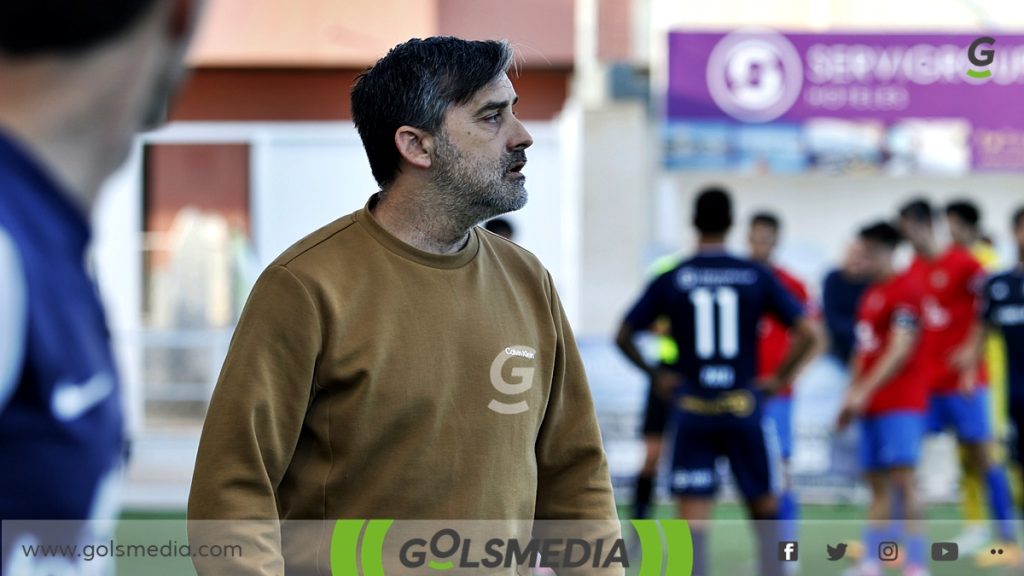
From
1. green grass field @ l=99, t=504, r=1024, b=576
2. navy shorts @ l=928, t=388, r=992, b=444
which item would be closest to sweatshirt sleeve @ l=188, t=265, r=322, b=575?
green grass field @ l=99, t=504, r=1024, b=576

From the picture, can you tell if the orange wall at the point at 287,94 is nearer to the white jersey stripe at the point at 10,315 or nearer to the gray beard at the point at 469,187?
the gray beard at the point at 469,187

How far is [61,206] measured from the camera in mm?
1177

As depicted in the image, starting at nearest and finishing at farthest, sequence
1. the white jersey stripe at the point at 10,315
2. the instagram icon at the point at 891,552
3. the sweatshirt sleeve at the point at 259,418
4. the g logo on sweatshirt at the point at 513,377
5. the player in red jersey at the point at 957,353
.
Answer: the white jersey stripe at the point at 10,315 → the sweatshirt sleeve at the point at 259,418 → the g logo on sweatshirt at the point at 513,377 → the instagram icon at the point at 891,552 → the player in red jersey at the point at 957,353

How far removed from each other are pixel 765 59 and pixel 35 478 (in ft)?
34.1

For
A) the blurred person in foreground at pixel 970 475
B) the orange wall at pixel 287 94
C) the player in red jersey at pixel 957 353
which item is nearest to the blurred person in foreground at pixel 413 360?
the player in red jersey at pixel 957 353

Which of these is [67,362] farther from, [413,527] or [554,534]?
[554,534]

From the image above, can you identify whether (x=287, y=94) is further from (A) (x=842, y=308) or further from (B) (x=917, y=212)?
(B) (x=917, y=212)

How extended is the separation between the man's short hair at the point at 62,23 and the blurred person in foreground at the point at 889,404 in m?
6.56

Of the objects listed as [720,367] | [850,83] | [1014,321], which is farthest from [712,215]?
[850,83]

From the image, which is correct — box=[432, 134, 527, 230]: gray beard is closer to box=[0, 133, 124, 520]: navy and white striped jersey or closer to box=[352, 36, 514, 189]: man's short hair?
box=[352, 36, 514, 189]: man's short hair

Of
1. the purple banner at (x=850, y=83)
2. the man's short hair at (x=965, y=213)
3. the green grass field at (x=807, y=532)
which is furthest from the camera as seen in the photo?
the purple banner at (x=850, y=83)

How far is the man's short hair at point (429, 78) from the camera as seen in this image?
2701mm

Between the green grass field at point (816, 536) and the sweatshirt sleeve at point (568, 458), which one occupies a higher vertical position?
the sweatshirt sleeve at point (568, 458)

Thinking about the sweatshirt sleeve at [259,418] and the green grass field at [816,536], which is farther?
the green grass field at [816,536]
